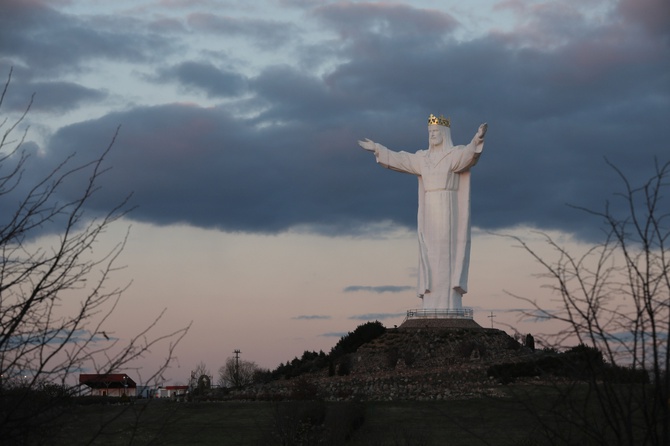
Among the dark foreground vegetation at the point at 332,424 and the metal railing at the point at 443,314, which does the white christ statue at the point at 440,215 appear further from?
the dark foreground vegetation at the point at 332,424

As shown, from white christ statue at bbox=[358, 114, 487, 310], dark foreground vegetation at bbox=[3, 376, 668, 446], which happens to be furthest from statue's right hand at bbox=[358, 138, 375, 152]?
dark foreground vegetation at bbox=[3, 376, 668, 446]

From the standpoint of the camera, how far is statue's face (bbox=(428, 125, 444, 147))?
41.5 meters

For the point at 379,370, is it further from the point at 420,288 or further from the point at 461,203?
the point at 461,203

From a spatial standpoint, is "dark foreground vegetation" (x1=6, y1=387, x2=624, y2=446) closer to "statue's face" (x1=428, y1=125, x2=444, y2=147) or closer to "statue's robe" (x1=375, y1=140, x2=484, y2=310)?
"statue's robe" (x1=375, y1=140, x2=484, y2=310)

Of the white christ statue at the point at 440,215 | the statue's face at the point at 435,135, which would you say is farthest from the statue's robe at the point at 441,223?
the statue's face at the point at 435,135

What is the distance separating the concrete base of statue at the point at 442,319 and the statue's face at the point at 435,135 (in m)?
6.70

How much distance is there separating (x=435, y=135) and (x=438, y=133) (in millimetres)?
144

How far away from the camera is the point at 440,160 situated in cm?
4134

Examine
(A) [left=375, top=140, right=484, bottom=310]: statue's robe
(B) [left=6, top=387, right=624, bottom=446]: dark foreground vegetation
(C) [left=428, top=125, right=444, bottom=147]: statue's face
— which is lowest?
(B) [left=6, top=387, right=624, bottom=446]: dark foreground vegetation

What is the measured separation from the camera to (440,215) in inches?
1642

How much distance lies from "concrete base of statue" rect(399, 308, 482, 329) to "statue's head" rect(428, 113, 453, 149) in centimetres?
661

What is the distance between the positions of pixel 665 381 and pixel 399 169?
120 ft

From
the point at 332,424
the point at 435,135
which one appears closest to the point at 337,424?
the point at 332,424

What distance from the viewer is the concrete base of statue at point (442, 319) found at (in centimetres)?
4116
